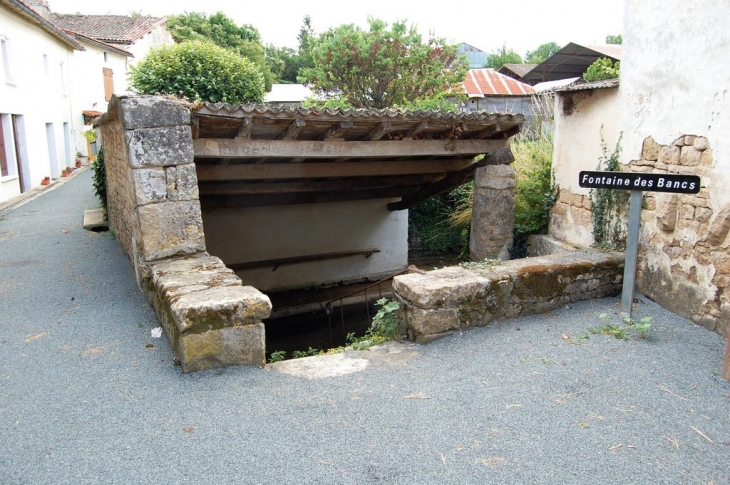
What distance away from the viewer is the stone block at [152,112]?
4164mm

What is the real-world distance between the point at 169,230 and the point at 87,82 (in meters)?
18.4

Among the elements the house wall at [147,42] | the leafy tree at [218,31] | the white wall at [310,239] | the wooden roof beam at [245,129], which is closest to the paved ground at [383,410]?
the wooden roof beam at [245,129]

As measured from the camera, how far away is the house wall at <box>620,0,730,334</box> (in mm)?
3822

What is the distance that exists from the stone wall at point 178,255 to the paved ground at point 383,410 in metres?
0.19

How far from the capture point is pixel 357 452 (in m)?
2.58

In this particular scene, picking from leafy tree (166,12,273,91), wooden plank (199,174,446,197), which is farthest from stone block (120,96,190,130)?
leafy tree (166,12,273,91)

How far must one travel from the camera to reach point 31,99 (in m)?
13.8

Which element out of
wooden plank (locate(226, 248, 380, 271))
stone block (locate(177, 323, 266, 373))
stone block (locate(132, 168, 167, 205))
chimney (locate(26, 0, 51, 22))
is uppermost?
chimney (locate(26, 0, 51, 22))

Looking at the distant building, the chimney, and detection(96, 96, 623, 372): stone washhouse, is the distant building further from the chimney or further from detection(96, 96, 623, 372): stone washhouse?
detection(96, 96, 623, 372): stone washhouse

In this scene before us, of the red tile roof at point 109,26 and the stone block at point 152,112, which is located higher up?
the red tile roof at point 109,26

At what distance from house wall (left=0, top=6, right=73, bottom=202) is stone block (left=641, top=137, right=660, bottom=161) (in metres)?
13.0

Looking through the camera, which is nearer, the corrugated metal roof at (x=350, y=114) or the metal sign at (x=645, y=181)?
the metal sign at (x=645, y=181)

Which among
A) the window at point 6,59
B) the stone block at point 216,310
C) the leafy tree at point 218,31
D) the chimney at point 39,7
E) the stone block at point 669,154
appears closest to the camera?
the stone block at point 216,310

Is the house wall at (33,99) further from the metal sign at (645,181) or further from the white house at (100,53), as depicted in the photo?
the metal sign at (645,181)
